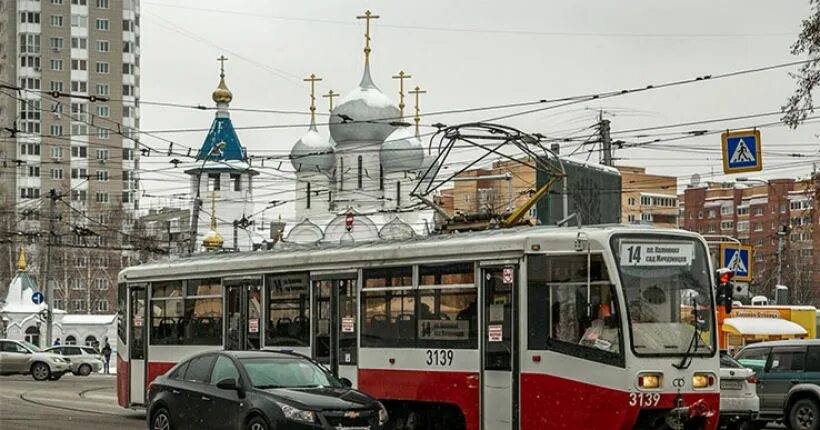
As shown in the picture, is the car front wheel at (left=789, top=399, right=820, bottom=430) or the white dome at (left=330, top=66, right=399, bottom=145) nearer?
the car front wheel at (left=789, top=399, right=820, bottom=430)

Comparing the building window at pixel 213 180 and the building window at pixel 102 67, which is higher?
the building window at pixel 102 67

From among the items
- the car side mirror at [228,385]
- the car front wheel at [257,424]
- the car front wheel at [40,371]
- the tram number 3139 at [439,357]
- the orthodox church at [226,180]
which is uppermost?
the orthodox church at [226,180]

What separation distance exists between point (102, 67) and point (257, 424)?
134 meters

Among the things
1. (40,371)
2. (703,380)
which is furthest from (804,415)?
(40,371)

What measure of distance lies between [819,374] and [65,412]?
44.5 feet

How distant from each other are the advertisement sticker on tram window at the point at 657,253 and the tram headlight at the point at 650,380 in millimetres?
1383

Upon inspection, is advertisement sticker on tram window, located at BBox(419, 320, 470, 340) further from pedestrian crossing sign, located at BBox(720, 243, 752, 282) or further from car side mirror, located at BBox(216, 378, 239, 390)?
pedestrian crossing sign, located at BBox(720, 243, 752, 282)

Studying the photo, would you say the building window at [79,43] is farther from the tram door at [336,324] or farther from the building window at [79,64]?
the tram door at [336,324]

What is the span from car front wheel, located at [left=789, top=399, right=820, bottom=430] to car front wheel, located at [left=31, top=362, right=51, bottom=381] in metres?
27.8

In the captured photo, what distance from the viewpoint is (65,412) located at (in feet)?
87.8

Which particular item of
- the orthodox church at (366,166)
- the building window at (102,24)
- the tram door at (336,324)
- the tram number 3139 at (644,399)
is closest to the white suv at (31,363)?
the tram door at (336,324)

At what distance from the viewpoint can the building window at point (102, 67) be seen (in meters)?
146

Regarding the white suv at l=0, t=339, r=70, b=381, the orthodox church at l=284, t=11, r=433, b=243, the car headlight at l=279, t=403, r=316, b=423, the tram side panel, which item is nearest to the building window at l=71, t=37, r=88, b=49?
the orthodox church at l=284, t=11, r=433, b=243

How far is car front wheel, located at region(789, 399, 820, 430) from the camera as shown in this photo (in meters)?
24.0
